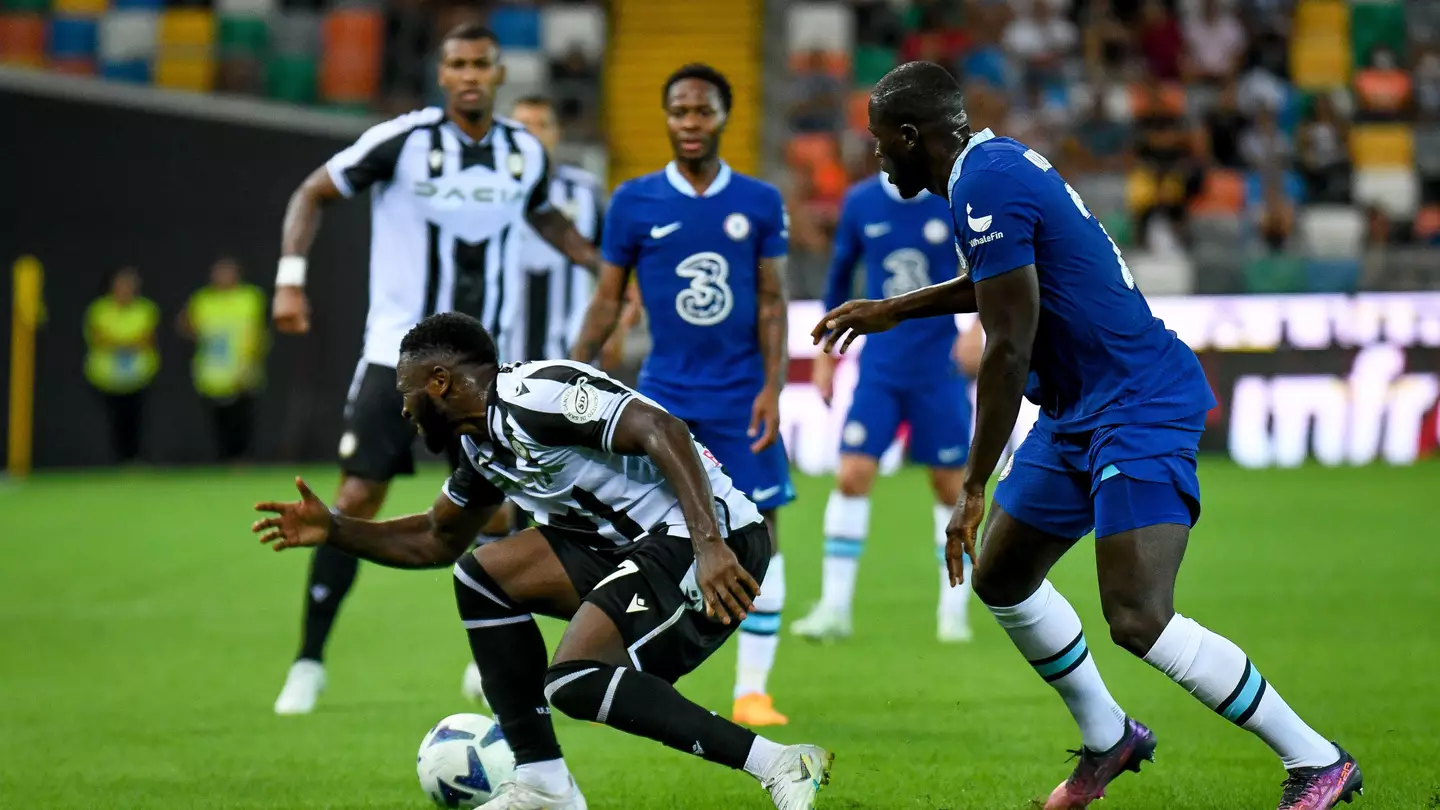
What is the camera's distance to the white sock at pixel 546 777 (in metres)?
5.23

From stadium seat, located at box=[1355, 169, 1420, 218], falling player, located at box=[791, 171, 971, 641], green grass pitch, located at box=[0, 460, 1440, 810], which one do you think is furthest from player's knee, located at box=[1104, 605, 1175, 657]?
stadium seat, located at box=[1355, 169, 1420, 218]

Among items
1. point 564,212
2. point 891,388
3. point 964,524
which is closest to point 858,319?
point 964,524

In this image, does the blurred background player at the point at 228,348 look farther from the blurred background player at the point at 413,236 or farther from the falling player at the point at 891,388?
the blurred background player at the point at 413,236

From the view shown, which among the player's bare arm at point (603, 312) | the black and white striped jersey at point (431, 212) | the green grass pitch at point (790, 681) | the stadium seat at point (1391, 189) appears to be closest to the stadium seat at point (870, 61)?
the stadium seat at point (1391, 189)

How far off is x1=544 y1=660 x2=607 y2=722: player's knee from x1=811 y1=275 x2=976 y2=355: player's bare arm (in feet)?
3.73

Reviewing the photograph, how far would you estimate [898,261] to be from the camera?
30.5 ft

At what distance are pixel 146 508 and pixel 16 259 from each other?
14.0 ft

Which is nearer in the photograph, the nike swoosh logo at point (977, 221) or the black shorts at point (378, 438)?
the nike swoosh logo at point (977, 221)

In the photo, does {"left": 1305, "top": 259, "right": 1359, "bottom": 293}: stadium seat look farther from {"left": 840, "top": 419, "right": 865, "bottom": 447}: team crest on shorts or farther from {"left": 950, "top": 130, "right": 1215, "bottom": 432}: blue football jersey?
{"left": 950, "top": 130, "right": 1215, "bottom": 432}: blue football jersey

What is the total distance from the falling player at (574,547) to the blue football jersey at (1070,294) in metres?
0.96

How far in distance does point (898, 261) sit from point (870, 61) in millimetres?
14394

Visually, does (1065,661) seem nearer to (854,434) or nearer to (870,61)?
(854,434)

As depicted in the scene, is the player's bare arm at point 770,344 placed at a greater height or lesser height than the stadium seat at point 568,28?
lesser

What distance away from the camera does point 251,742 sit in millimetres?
6730
